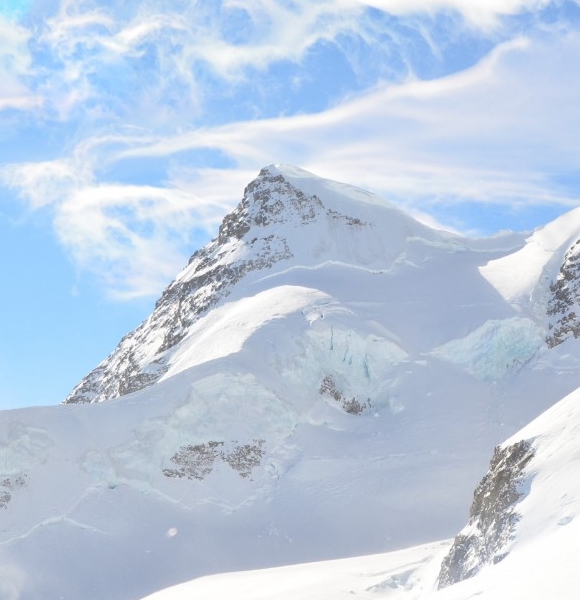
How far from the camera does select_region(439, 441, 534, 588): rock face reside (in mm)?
23359

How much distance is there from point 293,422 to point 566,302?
18989mm

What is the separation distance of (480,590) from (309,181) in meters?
56.6

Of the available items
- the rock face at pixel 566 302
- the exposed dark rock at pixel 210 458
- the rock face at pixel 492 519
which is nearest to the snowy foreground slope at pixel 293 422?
the exposed dark rock at pixel 210 458

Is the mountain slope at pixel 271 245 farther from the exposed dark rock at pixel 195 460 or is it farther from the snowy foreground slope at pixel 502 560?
the snowy foreground slope at pixel 502 560

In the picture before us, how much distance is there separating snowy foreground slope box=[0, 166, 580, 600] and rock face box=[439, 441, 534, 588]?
11692 millimetres

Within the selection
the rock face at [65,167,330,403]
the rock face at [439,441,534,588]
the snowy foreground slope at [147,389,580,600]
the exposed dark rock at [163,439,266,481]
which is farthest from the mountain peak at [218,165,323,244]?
the rock face at [439,441,534,588]

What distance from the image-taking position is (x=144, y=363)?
214ft

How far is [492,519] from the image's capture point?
24.6m

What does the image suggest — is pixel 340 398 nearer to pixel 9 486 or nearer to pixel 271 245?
pixel 9 486

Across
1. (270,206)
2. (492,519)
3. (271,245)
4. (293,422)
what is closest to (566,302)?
(293,422)

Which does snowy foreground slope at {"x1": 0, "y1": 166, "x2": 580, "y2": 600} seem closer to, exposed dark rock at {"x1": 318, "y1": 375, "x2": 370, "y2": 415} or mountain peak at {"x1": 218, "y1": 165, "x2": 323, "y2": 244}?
exposed dark rock at {"x1": 318, "y1": 375, "x2": 370, "y2": 415}

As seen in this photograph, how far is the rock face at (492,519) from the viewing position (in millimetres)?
23359

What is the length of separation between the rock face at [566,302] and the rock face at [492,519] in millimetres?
28864

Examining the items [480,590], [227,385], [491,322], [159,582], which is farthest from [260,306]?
[480,590]
